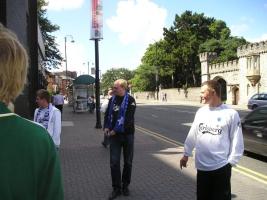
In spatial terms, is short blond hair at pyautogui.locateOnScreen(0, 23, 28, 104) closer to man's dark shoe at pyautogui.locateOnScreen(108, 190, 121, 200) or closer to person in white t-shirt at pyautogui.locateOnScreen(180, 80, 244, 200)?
person in white t-shirt at pyautogui.locateOnScreen(180, 80, 244, 200)

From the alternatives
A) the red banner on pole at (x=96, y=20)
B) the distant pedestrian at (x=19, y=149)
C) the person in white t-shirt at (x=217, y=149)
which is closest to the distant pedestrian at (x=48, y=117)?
the person in white t-shirt at (x=217, y=149)

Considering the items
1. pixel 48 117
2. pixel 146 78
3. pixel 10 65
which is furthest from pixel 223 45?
pixel 10 65

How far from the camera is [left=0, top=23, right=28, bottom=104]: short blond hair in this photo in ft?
6.37

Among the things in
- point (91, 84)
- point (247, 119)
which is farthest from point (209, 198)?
point (91, 84)

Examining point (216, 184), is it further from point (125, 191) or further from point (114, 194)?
point (125, 191)

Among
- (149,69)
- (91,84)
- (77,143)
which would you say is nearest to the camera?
(77,143)

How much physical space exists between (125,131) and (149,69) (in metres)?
102

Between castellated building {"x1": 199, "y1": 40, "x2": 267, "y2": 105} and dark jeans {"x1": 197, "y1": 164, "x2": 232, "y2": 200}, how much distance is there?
156 ft

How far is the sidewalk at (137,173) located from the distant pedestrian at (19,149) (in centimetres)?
609

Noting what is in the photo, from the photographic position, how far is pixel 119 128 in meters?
7.93

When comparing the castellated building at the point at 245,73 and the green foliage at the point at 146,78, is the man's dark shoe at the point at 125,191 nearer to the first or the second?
the castellated building at the point at 245,73

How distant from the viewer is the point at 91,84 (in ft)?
130

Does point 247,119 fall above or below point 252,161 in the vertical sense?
above

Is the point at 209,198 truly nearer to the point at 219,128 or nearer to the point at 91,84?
the point at 219,128
